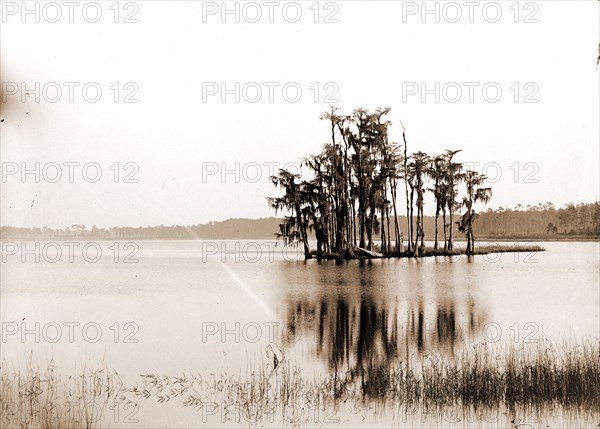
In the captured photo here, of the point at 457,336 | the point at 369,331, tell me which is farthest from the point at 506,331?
the point at 369,331

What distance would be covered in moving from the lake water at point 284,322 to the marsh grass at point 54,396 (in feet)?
1.31

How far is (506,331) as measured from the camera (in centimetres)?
1361

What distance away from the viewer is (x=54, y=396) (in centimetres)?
864

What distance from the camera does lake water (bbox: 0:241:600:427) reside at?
10.6 m

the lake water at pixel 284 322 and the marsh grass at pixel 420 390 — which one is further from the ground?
the marsh grass at pixel 420 390

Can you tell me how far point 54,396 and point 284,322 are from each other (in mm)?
7278

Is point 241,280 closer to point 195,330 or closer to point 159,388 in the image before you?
point 195,330

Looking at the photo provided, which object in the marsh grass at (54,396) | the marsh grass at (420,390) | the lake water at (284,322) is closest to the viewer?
the marsh grass at (54,396)

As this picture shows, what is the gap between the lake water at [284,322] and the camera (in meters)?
10.6

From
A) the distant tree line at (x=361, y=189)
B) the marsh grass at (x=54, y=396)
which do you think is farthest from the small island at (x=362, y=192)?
the marsh grass at (x=54, y=396)

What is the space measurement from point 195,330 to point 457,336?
255 inches

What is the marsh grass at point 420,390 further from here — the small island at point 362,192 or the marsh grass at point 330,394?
the small island at point 362,192

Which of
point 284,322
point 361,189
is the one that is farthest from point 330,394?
point 361,189

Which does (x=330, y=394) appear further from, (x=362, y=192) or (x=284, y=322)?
(x=362, y=192)
